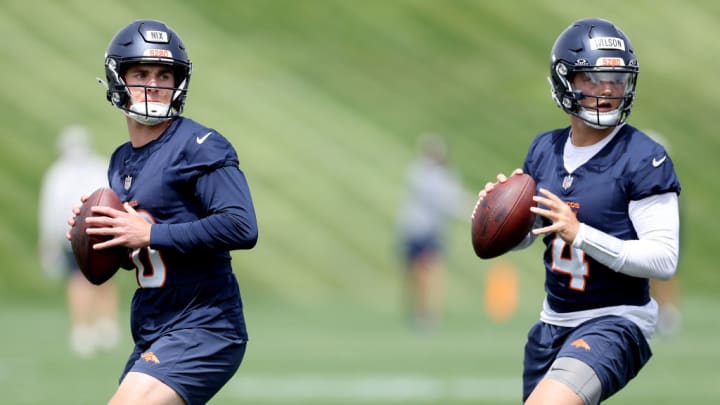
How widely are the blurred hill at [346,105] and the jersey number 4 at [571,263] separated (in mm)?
12652

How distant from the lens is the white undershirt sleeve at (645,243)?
489 cm

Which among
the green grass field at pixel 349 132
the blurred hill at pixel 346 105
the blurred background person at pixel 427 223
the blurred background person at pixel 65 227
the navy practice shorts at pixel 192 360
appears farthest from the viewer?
the blurred hill at pixel 346 105

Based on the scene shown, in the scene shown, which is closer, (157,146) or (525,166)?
(157,146)

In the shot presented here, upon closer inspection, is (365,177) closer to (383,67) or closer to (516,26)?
(383,67)

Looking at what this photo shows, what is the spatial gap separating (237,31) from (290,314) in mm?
10279

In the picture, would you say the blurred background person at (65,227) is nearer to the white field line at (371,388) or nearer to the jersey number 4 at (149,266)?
the white field line at (371,388)

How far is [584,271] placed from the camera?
5141mm

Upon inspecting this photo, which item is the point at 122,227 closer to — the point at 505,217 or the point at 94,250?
the point at 94,250

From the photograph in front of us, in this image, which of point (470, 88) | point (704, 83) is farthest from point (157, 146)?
point (704, 83)

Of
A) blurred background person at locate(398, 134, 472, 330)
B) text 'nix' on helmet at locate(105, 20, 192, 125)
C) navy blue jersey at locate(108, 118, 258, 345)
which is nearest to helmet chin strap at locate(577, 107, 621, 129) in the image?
navy blue jersey at locate(108, 118, 258, 345)

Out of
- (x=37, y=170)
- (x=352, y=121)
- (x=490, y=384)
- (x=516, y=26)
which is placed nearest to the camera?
(x=490, y=384)

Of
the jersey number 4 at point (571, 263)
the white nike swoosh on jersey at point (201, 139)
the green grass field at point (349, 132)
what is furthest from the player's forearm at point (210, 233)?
the green grass field at point (349, 132)

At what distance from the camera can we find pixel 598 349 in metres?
4.93

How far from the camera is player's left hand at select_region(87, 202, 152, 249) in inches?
193
